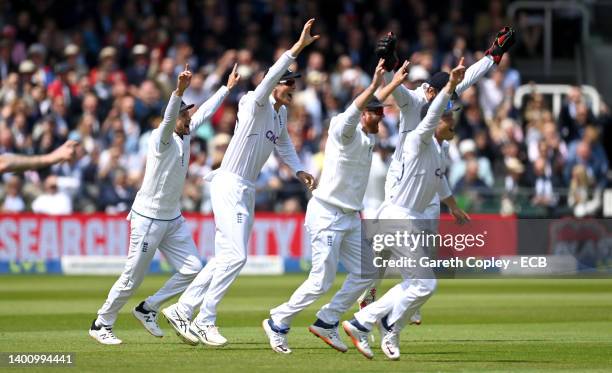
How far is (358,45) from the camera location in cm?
2789

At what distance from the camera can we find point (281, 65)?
40.4 ft

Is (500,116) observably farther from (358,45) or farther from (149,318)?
(149,318)

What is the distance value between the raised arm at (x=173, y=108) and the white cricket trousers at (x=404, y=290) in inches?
84.0

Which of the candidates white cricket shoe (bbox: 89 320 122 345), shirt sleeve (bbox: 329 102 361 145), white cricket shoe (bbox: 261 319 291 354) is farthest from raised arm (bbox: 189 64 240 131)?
white cricket shoe (bbox: 261 319 291 354)

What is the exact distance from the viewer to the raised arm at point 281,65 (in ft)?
40.0

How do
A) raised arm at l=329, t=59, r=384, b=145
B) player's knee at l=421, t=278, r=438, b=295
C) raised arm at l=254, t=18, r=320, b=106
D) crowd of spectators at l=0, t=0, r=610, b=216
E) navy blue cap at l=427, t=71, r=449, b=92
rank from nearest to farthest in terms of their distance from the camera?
1. raised arm at l=329, t=59, r=384, b=145
2. player's knee at l=421, t=278, r=438, b=295
3. raised arm at l=254, t=18, r=320, b=106
4. navy blue cap at l=427, t=71, r=449, b=92
5. crowd of spectators at l=0, t=0, r=610, b=216

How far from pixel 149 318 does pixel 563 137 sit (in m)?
14.2

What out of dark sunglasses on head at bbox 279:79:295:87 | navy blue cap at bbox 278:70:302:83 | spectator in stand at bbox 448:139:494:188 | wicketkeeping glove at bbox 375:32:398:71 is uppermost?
wicketkeeping glove at bbox 375:32:398:71

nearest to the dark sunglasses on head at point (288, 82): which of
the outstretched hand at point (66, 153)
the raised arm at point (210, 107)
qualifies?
the raised arm at point (210, 107)

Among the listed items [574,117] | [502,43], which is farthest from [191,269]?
[574,117]

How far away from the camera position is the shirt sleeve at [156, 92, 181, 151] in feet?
41.4

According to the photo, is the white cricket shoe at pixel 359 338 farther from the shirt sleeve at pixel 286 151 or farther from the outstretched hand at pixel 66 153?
the outstretched hand at pixel 66 153

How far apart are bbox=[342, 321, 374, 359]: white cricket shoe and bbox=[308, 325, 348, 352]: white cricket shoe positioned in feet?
1.09

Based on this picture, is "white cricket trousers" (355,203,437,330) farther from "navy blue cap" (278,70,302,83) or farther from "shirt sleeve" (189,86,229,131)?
"shirt sleeve" (189,86,229,131)
